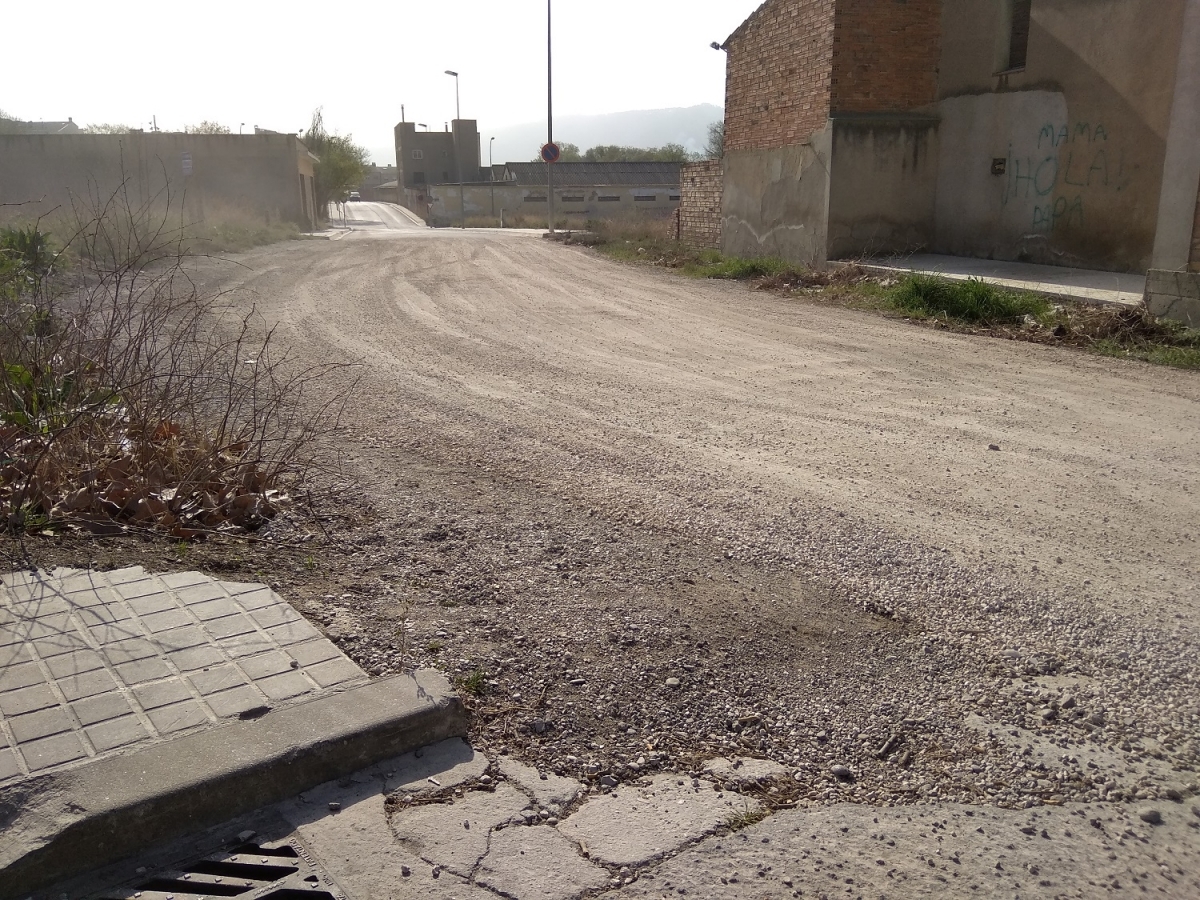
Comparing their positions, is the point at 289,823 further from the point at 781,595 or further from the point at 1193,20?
the point at 1193,20

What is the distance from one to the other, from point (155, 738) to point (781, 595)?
250cm

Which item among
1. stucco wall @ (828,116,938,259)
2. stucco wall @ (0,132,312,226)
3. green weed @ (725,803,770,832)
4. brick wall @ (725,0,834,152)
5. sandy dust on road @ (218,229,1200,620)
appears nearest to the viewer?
green weed @ (725,803,770,832)

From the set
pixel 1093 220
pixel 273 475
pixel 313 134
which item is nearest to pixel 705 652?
pixel 273 475

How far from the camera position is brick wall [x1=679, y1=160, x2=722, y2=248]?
2256 centimetres

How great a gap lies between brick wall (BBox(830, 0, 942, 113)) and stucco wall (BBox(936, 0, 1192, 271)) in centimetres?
27

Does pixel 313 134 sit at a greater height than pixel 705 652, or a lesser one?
greater

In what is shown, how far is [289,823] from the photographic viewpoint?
276cm

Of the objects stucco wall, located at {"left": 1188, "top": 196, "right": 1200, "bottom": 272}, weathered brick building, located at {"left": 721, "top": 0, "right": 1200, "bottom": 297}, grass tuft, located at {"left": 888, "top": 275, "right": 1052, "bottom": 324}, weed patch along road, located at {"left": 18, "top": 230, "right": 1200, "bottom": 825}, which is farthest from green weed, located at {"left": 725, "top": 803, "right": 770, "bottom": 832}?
weathered brick building, located at {"left": 721, "top": 0, "right": 1200, "bottom": 297}

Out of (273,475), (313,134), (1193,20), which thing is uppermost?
(313,134)

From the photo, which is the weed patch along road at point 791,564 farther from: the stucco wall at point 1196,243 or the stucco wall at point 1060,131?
the stucco wall at point 1060,131

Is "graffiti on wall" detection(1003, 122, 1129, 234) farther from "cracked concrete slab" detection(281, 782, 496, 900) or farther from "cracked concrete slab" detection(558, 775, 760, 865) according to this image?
"cracked concrete slab" detection(281, 782, 496, 900)

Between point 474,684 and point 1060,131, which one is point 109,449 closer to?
point 474,684

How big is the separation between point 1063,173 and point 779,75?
6.29 m

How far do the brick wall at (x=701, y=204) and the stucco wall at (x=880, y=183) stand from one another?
5630 millimetres
